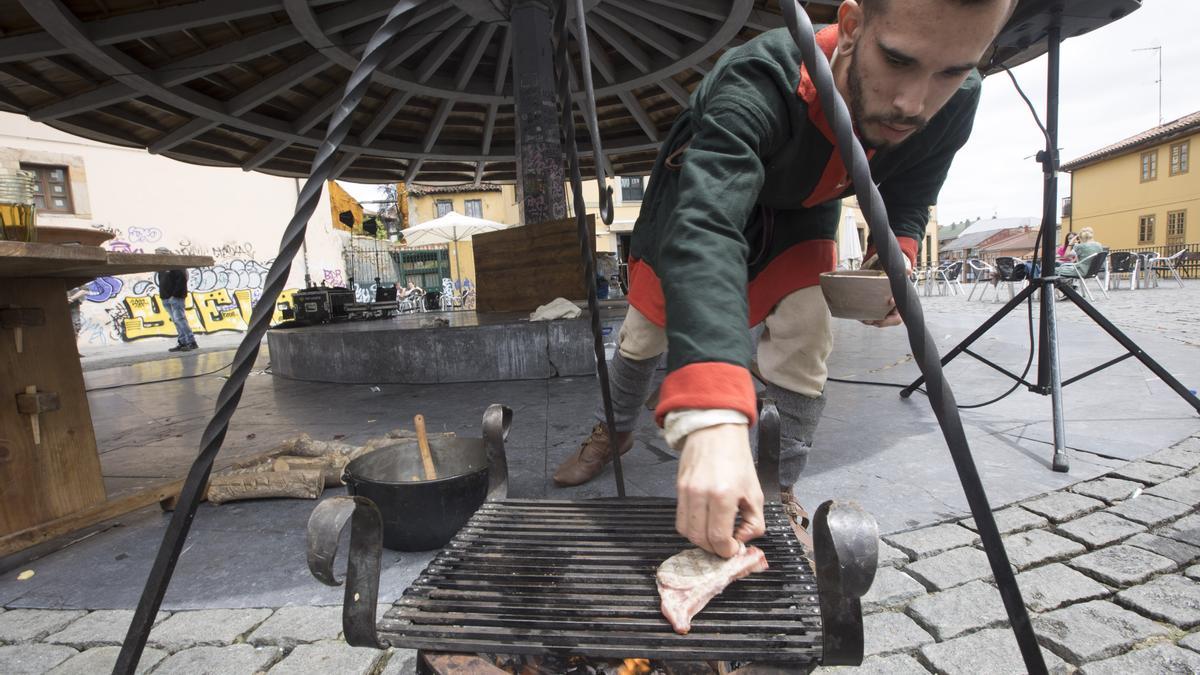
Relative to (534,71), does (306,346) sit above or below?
below

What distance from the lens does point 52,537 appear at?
199 centimetres

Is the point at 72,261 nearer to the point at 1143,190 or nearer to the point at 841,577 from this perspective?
the point at 841,577

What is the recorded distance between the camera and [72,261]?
175 centimetres

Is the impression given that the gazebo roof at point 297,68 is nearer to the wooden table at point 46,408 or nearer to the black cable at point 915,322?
the black cable at point 915,322

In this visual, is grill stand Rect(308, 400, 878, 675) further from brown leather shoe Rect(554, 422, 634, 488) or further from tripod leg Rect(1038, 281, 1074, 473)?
tripod leg Rect(1038, 281, 1074, 473)

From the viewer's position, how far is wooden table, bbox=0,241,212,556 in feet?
6.25

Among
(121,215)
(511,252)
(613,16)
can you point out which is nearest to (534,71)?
(613,16)

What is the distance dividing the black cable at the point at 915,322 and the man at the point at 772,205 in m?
0.05

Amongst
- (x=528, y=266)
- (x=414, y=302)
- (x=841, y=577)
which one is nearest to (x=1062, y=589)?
(x=841, y=577)

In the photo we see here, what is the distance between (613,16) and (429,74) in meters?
2.40

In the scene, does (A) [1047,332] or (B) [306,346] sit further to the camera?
(B) [306,346]

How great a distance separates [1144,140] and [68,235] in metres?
36.4

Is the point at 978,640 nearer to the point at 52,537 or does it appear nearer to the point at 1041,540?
the point at 1041,540

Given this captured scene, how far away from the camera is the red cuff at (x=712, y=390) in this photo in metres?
0.82
